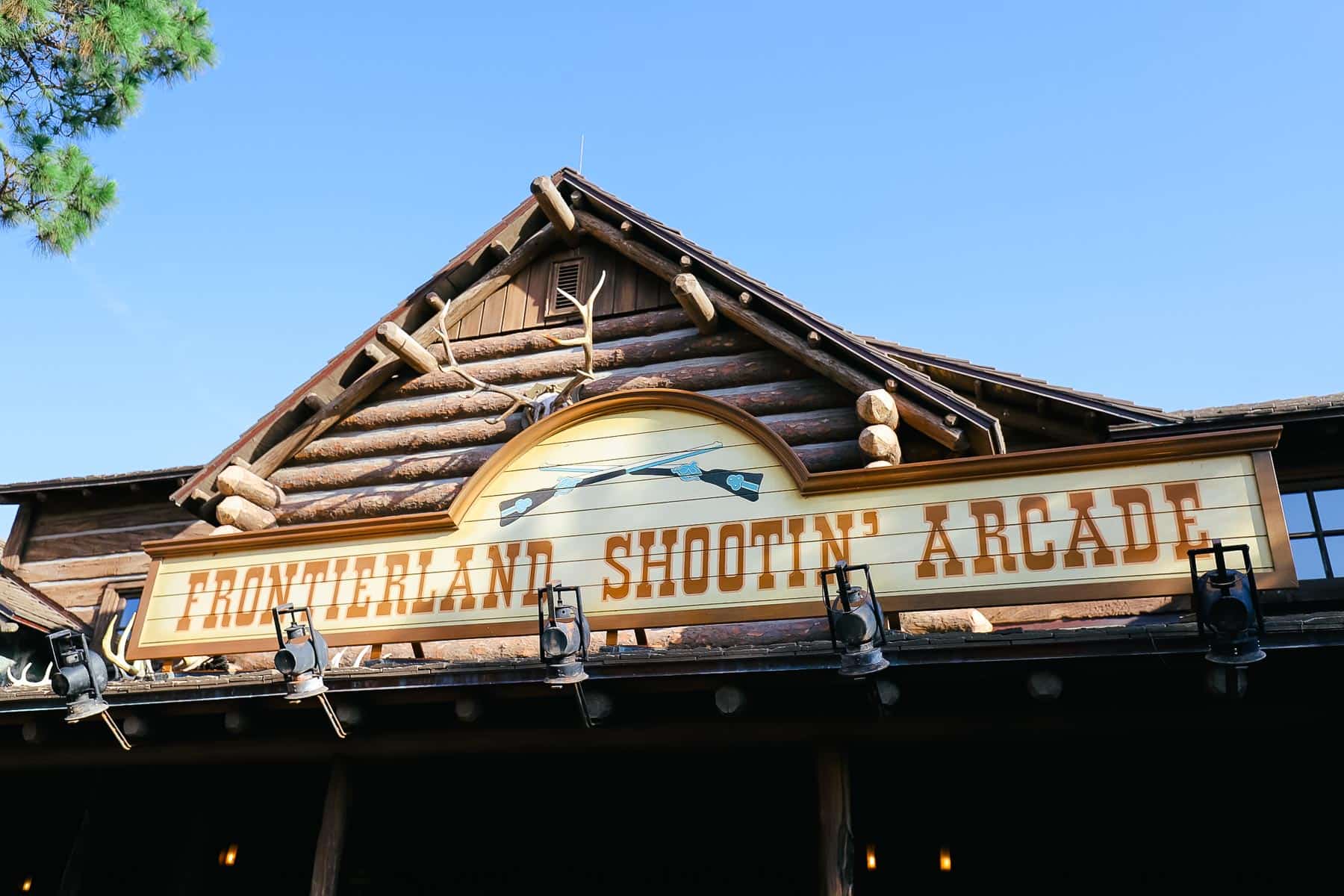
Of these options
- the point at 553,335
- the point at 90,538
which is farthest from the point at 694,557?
the point at 90,538

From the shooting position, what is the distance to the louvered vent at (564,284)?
42.1ft

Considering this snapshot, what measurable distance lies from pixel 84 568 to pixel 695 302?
9.58 m

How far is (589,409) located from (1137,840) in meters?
5.42

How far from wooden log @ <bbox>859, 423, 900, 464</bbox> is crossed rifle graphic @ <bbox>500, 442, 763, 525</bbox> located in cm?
143

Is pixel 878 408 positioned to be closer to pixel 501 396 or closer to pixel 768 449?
pixel 768 449

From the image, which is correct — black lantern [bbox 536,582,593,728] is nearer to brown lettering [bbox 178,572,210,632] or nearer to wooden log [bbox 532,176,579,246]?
brown lettering [bbox 178,572,210,632]

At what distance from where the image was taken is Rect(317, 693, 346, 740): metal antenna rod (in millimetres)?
7988

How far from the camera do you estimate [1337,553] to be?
1061cm

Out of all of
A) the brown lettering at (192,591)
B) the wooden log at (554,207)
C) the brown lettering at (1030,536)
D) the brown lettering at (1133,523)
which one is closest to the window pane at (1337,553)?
the brown lettering at (1133,523)

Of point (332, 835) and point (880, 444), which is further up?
point (880, 444)

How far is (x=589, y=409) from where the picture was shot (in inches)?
395

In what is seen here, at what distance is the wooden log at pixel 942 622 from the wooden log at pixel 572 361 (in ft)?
11.2

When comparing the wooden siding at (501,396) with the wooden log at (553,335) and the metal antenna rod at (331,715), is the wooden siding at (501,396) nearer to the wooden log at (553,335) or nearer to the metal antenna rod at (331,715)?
the wooden log at (553,335)

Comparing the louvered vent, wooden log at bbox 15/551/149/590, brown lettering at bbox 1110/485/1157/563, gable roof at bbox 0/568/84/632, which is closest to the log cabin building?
brown lettering at bbox 1110/485/1157/563
